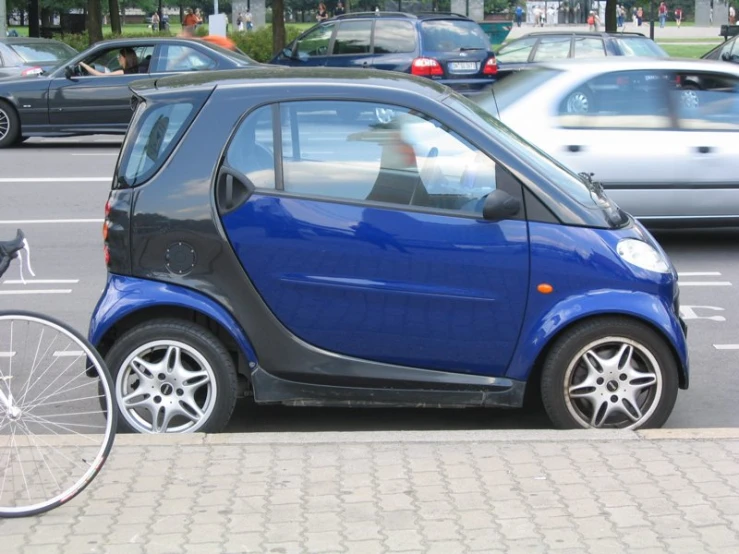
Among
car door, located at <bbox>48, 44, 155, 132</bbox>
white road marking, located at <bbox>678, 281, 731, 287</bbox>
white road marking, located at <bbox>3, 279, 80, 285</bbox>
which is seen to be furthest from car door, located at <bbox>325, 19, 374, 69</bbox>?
white road marking, located at <bbox>678, 281, 731, 287</bbox>

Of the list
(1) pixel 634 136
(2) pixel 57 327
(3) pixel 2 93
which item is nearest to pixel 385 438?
(2) pixel 57 327

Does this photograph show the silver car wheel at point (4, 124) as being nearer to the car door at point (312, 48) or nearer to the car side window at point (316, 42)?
the car door at point (312, 48)

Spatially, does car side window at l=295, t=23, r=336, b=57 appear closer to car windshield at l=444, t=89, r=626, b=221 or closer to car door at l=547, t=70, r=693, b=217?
car door at l=547, t=70, r=693, b=217

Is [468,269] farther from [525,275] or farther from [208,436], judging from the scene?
[208,436]

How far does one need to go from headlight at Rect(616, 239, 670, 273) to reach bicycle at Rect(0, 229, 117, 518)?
2438mm

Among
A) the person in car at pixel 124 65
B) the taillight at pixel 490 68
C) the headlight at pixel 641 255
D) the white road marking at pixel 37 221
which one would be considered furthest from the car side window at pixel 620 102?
the person in car at pixel 124 65

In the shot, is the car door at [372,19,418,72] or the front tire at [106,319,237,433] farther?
the car door at [372,19,418,72]

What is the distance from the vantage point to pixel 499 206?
5.30 metres

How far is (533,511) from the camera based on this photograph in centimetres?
438

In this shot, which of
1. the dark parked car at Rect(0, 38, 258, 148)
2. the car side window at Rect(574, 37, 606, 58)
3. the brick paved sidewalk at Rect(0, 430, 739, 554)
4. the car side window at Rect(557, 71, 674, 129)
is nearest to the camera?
the brick paved sidewalk at Rect(0, 430, 739, 554)

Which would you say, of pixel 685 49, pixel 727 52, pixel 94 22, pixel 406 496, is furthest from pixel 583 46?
pixel 685 49

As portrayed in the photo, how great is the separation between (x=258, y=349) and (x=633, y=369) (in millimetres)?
1725

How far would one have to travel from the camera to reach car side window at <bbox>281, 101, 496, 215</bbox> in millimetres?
5449

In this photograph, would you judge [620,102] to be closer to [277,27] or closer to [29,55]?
[29,55]
